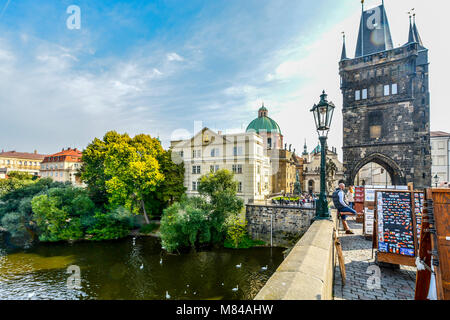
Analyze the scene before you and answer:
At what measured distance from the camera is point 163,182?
2805 cm

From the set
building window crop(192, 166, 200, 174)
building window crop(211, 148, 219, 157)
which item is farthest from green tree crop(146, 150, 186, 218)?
building window crop(211, 148, 219, 157)

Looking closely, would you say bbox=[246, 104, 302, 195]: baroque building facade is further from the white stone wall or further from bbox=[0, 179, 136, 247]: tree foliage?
bbox=[0, 179, 136, 247]: tree foliage

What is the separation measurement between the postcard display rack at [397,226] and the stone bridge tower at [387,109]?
20480 millimetres

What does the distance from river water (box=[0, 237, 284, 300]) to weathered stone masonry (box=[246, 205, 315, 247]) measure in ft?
5.01

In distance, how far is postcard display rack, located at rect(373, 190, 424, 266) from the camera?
4.48 m

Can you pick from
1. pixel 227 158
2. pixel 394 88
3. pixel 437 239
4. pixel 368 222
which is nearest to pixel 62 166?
pixel 227 158

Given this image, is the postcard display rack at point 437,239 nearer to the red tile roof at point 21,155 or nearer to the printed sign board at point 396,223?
the printed sign board at point 396,223

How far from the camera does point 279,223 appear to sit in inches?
865

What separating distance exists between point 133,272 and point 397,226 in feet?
55.3

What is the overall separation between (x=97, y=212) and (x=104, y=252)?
18.7ft

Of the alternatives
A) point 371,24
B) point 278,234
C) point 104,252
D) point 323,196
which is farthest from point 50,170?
point 371,24

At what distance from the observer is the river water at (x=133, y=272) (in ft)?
44.0
